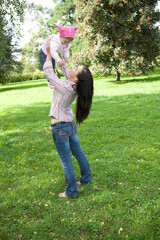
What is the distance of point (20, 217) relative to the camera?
3.11 m

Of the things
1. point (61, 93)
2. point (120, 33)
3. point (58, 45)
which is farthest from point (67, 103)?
point (120, 33)

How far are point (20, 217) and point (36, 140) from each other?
337 centimetres

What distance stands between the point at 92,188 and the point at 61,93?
1.78m

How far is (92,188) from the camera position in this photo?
3676mm

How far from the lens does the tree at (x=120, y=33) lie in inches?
637

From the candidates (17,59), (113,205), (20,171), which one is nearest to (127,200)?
(113,205)

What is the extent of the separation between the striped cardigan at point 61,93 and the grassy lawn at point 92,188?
4.60ft

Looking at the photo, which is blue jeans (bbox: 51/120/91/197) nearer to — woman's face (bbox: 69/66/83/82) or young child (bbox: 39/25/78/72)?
woman's face (bbox: 69/66/83/82)

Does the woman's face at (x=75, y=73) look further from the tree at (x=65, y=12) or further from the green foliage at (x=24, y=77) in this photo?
the green foliage at (x=24, y=77)

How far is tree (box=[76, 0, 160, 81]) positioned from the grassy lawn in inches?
456

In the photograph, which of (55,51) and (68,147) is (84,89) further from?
(68,147)

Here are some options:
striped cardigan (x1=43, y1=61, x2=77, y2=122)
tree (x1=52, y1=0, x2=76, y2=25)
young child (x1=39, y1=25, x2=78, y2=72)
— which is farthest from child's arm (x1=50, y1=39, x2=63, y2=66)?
tree (x1=52, y1=0, x2=76, y2=25)

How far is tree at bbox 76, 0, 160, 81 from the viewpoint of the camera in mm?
16172

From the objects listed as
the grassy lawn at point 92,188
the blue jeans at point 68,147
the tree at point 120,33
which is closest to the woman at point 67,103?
the blue jeans at point 68,147
